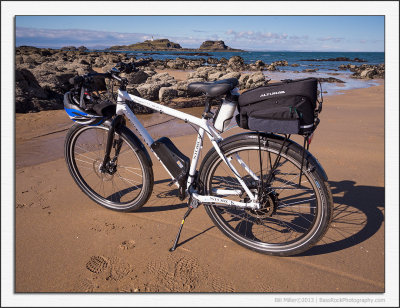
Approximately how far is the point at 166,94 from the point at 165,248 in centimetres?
841

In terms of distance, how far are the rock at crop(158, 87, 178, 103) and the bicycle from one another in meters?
7.02

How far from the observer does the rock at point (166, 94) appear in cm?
1044

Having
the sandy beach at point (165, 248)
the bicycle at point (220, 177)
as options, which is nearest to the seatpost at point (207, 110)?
the bicycle at point (220, 177)

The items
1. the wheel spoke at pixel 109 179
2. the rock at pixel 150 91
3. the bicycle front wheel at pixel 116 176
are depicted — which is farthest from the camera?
the rock at pixel 150 91

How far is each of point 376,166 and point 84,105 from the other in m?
4.31

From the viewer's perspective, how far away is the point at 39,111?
8523mm

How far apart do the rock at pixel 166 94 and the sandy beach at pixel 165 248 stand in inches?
259

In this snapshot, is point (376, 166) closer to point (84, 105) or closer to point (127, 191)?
point (127, 191)

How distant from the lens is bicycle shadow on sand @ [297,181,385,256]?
2.75m

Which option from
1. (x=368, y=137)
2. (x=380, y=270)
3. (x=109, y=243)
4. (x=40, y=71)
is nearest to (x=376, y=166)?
(x=368, y=137)

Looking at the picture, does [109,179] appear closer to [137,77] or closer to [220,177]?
[220,177]

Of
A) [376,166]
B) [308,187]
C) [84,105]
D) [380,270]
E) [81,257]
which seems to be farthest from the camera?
[376,166]

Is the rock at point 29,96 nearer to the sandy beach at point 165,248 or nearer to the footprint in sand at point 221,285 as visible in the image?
the sandy beach at point 165,248

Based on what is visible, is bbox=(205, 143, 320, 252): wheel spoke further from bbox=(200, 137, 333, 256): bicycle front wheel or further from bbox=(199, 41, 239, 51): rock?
bbox=(199, 41, 239, 51): rock
